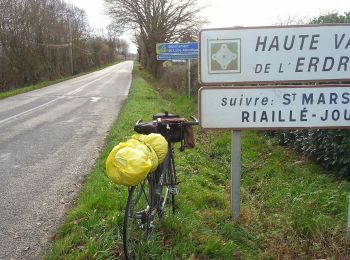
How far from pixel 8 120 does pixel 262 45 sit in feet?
33.8

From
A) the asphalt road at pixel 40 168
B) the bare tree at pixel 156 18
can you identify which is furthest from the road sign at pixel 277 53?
the bare tree at pixel 156 18

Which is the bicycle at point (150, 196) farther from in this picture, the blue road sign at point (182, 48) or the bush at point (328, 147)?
the blue road sign at point (182, 48)

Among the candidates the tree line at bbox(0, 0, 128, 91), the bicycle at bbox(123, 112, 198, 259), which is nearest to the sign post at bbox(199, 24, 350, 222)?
the bicycle at bbox(123, 112, 198, 259)

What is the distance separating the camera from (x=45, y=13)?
39969mm

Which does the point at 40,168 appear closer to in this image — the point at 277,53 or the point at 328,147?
the point at 277,53

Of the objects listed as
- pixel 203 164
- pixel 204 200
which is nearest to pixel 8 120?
pixel 203 164

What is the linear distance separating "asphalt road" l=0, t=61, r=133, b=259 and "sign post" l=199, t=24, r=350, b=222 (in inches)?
87.9

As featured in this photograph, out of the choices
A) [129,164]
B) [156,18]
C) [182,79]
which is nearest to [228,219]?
[129,164]

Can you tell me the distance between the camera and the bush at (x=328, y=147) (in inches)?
213

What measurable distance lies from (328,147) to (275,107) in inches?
90.9

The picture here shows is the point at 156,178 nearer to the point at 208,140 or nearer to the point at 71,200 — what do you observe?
the point at 71,200

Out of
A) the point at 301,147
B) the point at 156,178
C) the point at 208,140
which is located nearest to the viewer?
the point at 156,178

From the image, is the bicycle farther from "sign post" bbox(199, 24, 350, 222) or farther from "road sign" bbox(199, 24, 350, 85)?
"road sign" bbox(199, 24, 350, 85)

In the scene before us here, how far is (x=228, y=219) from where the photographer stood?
4316 millimetres
